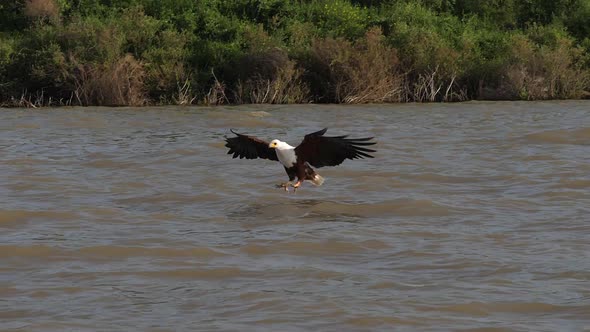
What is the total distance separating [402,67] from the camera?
2830 cm

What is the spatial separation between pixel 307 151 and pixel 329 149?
223mm

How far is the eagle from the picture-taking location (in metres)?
10.0

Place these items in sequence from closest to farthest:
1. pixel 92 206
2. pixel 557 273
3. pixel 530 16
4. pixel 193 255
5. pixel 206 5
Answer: pixel 557 273
pixel 193 255
pixel 92 206
pixel 206 5
pixel 530 16

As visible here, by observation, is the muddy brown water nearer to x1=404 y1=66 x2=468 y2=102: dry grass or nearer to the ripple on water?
the ripple on water

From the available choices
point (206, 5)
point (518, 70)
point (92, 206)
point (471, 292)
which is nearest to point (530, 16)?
point (518, 70)

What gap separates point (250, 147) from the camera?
35.5 feet

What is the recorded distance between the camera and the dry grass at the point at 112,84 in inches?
1050

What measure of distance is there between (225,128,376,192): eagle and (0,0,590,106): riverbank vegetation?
1610cm

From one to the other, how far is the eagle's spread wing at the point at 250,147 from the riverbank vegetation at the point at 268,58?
16038 millimetres

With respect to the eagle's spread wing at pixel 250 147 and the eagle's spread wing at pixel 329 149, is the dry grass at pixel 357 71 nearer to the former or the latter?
the eagle's spread wing at pixel 250 147

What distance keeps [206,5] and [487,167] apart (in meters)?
20.4

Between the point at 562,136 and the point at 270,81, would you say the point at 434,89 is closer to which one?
→ the point at 270,81

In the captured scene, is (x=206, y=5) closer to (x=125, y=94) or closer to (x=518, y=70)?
(x=125, y=94)

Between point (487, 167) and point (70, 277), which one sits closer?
A: point (70, 277)
